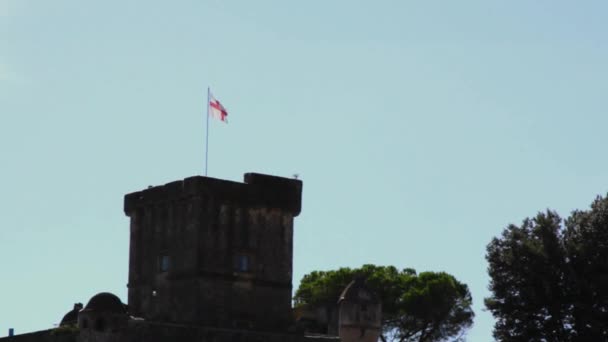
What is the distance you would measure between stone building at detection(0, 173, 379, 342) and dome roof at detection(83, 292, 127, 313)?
1558 millimetres

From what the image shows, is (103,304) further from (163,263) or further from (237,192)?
(237,192)

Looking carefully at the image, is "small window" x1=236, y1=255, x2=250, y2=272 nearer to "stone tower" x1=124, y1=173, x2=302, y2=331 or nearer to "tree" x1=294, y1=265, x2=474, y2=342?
"stone tower" x1=124, y1=173, x2=302, y2=331

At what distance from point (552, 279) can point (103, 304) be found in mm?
22347

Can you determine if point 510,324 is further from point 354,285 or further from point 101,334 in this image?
point 101,334

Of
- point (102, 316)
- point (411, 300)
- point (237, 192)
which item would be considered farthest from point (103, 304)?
point (411, 300)

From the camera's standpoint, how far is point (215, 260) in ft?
238

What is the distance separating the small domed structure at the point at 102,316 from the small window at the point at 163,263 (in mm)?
6033

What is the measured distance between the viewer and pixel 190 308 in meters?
71.6

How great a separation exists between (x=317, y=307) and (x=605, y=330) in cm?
2605

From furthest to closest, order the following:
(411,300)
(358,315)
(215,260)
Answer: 1. (411,300)
2. (358,315)
3. (215,260)

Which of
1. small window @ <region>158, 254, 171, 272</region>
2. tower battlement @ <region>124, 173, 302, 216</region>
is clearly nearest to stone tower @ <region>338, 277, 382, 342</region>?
tower battlement @ <region>124, 173, 302, 216</region>

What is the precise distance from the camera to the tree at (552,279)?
238 feet

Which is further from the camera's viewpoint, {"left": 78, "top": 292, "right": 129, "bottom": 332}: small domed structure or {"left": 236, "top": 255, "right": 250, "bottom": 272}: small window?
{"left": 236, "top": 255, "right": 250, "bottom": 272}: small window

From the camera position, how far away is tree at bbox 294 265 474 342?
10006cm
